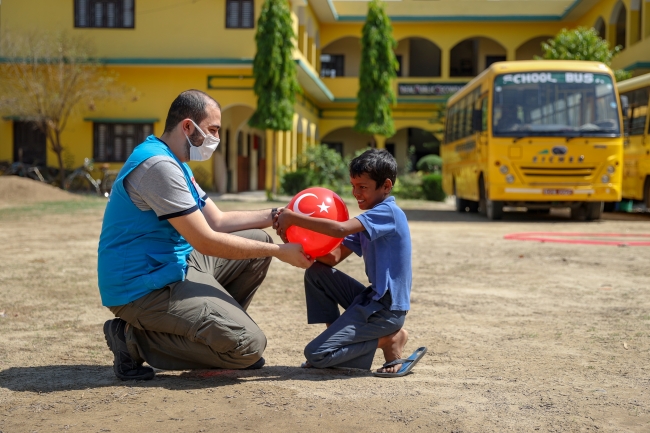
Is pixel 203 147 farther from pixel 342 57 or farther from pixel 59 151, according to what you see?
pixel 342 57

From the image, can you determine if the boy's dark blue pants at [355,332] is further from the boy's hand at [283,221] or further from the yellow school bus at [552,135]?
the yellow school bus at [552,135]

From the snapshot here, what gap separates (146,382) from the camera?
13.8ft

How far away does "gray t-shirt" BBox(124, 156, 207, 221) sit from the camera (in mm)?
4031

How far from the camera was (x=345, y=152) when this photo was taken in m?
43.2

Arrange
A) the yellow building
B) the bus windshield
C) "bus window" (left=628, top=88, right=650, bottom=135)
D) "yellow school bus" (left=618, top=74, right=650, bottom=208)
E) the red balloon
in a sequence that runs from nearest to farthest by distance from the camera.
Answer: the red balloon < the bus windshield < "yellow school bus" (left=618, top=74, right=650, bottom=208) < "bus window" (left=628, top=88, right=650, bottom=135) < the yellow building

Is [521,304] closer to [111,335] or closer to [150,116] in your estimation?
[111,335]

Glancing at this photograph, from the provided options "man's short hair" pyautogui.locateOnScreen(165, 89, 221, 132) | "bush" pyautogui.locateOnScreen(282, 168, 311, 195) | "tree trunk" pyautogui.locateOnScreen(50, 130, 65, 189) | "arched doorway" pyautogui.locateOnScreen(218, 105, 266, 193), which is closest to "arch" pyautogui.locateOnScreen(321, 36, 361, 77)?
"arched doorway" pyautogui.locateOnScreen(218, 105, 266, 193)

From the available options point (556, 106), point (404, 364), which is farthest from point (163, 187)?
point (556, 106)

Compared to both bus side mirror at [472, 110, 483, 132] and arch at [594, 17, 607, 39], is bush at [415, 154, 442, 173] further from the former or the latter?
bus side mirror at [472, 110, 483, 132]

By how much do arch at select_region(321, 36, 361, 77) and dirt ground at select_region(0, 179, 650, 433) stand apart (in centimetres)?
3339

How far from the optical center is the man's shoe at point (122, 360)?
4215 mm

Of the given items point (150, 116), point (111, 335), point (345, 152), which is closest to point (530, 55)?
point (345, 152)

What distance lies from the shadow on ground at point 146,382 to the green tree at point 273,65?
1943 centimetres

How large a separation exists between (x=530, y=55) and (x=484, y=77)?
25684 millimetres
